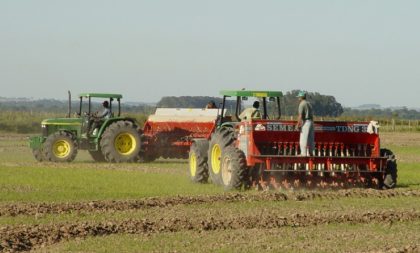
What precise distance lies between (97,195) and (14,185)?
317 centimetres

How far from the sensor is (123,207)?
17516mm

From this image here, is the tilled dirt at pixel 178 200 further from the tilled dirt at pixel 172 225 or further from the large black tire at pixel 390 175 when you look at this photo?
the tilled dirt at pixel 172 225

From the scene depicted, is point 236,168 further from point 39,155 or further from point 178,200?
point 39,155

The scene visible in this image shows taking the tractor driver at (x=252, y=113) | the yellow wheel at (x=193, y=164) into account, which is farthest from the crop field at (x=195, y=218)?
the tractor driver at (x=252, y=113)

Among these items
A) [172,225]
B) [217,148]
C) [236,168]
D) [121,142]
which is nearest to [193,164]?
[217,148]

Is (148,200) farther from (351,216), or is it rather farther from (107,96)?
(107,96)

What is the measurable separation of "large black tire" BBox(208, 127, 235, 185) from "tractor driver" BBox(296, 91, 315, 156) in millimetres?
1743

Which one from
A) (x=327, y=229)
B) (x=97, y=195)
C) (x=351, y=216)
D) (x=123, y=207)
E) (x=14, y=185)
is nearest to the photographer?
(x=327, y=229)

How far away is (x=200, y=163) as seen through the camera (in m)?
24.3

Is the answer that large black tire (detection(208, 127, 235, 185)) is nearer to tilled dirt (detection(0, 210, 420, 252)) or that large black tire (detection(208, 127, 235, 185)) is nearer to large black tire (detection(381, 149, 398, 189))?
large black tire (detection(381, 149, 398, 189))

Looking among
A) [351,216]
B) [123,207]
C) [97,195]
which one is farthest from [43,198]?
Result: [351,216]

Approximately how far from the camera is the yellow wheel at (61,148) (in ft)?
→ 108

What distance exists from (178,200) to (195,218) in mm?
2813

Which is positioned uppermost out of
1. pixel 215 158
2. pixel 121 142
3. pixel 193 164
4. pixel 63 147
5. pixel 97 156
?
pixel 215 158
